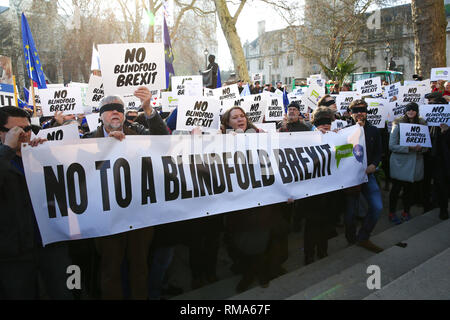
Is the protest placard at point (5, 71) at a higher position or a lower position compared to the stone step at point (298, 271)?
higher

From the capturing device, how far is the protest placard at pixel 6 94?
4.35 m

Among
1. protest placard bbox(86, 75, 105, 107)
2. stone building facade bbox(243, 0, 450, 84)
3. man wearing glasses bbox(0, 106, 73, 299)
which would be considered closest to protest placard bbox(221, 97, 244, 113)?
protest placard bbox(86, 75, 105, 107)

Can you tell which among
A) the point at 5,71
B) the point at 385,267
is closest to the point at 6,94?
the point at 5,71

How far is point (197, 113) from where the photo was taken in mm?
4098

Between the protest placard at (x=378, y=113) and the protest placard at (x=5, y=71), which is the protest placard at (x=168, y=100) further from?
the protest placard at (x=378, y=113)

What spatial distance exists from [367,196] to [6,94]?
187 inches

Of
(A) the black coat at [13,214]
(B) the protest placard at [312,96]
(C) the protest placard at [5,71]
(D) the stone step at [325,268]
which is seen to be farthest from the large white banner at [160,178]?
(B) the protest placard at [312,96]

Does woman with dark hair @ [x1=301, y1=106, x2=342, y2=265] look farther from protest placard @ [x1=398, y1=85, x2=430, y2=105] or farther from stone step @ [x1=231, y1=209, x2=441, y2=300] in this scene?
protest placard @ [x1=398, y1=85, x2=430, y2=105]

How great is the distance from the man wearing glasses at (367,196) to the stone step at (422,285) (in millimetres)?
758

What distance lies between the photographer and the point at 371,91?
27.4 feet

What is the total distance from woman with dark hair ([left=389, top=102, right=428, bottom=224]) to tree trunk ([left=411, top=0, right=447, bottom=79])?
6.78 metres

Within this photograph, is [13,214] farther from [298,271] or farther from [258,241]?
[298,271]
